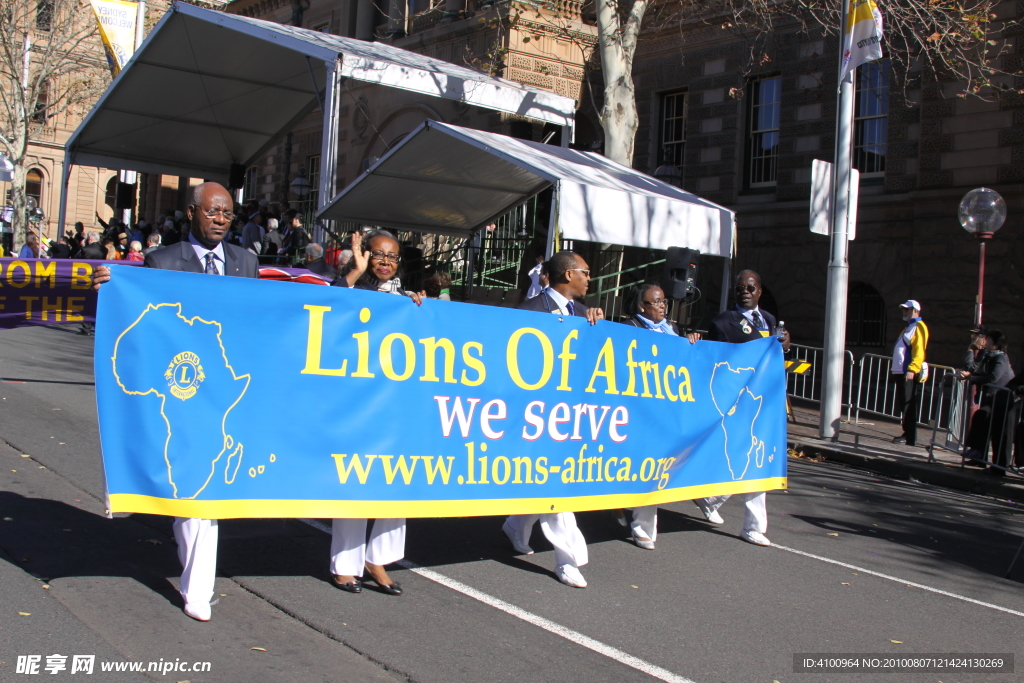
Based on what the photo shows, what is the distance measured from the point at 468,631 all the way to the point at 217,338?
1.90m

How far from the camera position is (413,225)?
54.9ft

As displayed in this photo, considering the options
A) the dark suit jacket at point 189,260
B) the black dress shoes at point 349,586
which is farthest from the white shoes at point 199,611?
the dark suit jacket at point 189,260

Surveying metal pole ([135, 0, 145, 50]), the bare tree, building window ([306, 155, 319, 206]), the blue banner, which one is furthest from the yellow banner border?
the bare tree

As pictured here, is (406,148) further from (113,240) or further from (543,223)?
(113,240)

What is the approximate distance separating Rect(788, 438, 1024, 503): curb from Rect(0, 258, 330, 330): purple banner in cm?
809

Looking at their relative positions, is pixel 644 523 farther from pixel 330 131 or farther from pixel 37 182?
pixel 37 182

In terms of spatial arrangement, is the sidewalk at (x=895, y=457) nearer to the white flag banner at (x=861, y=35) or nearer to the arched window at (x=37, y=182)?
the white flag banner at (x=861, y=35)

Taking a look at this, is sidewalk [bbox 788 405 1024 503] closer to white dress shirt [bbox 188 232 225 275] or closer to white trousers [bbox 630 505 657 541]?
white trousers [bbox 630 505 657 541]

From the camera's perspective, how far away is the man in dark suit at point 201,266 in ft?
14.8

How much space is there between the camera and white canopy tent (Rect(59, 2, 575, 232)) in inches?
575

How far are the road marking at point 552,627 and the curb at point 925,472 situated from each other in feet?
24.2

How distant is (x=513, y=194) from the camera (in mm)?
15602

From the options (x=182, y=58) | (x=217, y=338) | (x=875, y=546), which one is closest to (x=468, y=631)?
(x=217, y=338)

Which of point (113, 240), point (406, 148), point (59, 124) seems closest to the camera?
point (406, 148)
